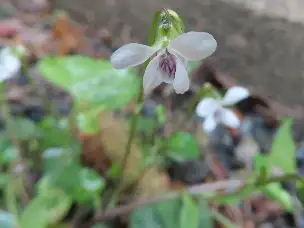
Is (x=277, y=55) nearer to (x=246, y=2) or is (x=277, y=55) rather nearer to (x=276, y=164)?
(x=246, y=2)

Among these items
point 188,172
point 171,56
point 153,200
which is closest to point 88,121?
point 153,200

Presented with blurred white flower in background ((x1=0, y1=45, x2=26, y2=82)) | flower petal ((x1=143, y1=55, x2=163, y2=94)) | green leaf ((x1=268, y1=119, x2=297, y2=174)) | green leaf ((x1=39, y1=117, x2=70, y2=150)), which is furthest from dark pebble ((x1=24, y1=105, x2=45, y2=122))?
flower petal ((x1=143, y1=55, x2=163, y2=94))

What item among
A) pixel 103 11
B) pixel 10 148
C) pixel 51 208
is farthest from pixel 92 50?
pixel 51 208

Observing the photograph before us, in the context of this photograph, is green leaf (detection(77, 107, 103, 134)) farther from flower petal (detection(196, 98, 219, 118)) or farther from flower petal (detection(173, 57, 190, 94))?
flower petal (detection(173, 57, 190, 94))

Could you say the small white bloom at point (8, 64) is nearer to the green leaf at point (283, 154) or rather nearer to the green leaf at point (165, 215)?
the green leaf at point (165, 215)

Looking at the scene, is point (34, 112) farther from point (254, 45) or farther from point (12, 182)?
point (254, 45)

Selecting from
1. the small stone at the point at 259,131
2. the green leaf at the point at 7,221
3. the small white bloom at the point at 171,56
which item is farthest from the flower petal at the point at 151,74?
the small stone at the point at 259,131
